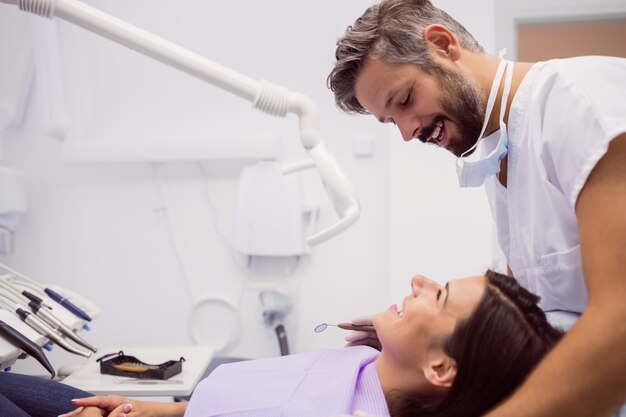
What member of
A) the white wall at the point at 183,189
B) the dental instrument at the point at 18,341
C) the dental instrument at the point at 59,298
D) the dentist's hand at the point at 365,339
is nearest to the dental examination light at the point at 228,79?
the dentist's hand at the point at 365,339

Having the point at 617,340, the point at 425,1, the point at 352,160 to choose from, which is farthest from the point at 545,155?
the point at 352,160

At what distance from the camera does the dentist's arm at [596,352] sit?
76cm

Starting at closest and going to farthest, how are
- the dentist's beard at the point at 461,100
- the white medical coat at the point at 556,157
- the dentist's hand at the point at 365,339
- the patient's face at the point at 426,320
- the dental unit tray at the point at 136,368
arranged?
the white medical coat at the point at 556,157, the patient's face at the point at 426,320, the dentist's beard at the point at 461,100, the dentist's hand at the point at 365,339, the dental unit tray at the point at 136,368

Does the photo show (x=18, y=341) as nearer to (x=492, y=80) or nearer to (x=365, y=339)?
(x=365, y=339)

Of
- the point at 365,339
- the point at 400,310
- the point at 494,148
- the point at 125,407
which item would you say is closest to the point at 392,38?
the point at 494,148

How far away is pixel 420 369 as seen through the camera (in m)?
1.02

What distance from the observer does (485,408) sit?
91cm

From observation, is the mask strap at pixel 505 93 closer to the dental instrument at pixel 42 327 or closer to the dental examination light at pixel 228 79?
the dental examination light at pixel 228 79

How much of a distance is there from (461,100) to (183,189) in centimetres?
174

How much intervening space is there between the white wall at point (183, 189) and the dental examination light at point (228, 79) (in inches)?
46.6

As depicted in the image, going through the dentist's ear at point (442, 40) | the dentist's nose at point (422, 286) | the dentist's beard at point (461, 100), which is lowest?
the dentist's nose at point (422, 286)

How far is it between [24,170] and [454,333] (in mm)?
2399

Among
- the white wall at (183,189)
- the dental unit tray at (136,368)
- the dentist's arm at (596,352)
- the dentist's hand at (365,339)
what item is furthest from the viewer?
the white wall at (183,189)

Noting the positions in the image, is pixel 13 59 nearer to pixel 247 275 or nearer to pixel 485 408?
pixel 247 275
